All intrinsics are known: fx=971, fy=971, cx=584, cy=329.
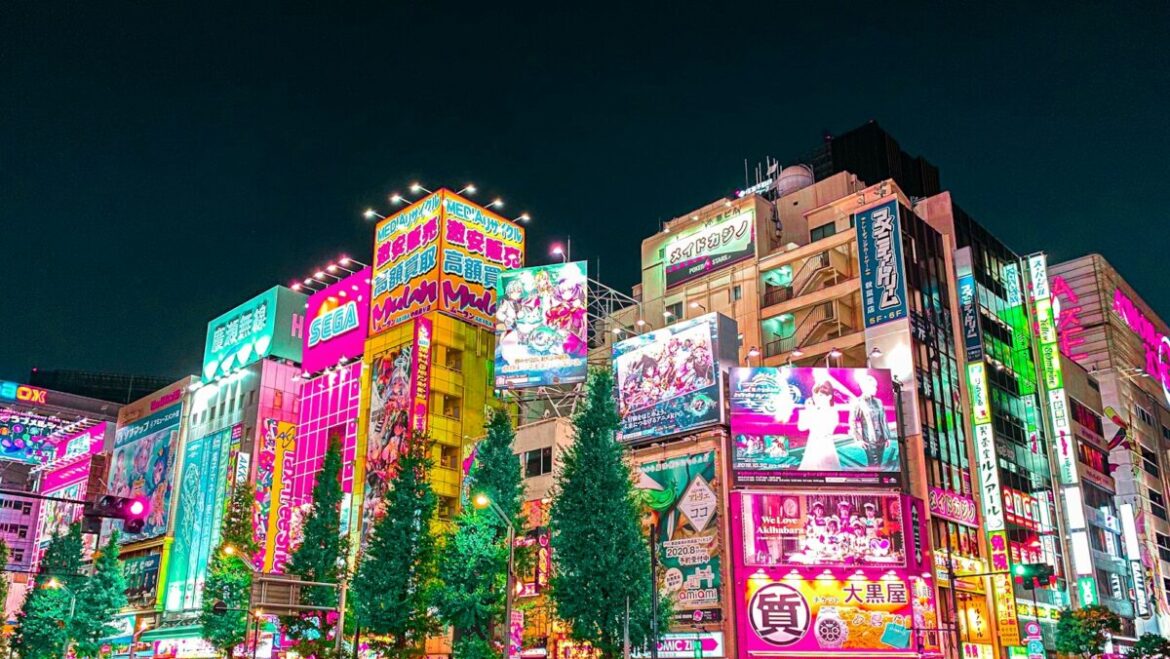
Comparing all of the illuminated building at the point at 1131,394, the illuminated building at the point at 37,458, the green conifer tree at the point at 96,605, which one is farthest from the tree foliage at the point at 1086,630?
the illuminated building at the point at 37,458

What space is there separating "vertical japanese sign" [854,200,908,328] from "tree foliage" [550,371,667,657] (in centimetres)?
2261

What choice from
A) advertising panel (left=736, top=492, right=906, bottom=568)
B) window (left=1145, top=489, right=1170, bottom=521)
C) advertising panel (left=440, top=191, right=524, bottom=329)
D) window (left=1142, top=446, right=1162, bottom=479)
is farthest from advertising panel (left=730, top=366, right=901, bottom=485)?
window (left=1142, top=446, right=1162, bottom=479)

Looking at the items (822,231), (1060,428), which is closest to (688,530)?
(822,231)

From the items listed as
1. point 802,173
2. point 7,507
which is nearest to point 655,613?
point 802,173

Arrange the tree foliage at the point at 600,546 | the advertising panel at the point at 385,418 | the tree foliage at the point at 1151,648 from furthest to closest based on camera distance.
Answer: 1. the advertising panel at the point at 385,418
2. the tree foliage at the point at 1151,648
3. the tree foliage at the point at 600,546

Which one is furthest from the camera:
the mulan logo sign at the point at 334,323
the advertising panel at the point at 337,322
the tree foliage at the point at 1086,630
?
the mulan logo sign at the point at 334,323

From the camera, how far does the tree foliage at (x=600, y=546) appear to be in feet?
98.8

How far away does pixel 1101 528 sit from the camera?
6209 centimetres

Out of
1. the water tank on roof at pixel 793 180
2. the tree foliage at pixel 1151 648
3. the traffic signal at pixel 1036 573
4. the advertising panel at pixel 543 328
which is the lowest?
the tree foliage at pixel 1151 648

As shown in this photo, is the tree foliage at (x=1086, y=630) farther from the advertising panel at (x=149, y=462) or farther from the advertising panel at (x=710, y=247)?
the advertising panel at (x=149, y=462)

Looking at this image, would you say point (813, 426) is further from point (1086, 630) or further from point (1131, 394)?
point (1131, 394)

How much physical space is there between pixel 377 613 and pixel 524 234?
35.2 m

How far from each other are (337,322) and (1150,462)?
6383 cm

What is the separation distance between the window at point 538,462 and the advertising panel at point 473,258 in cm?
1223
